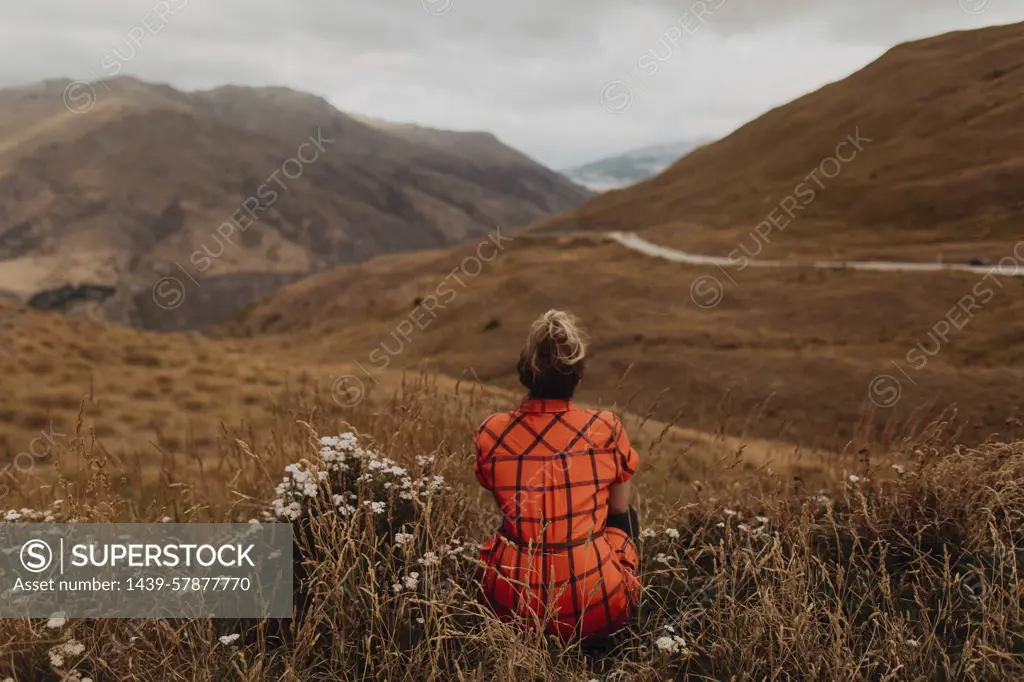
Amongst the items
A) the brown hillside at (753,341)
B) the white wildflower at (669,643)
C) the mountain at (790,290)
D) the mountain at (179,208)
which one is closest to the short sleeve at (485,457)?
the white wildflower at (669,643)

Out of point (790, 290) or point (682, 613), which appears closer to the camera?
point (682, 613)

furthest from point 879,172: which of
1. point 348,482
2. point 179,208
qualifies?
point 179,208

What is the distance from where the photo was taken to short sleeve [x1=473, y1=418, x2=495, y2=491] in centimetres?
309

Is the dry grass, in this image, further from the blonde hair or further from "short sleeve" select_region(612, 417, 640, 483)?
the blonde hair

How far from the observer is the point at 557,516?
2916 millimetres

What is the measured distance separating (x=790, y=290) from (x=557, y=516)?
80.9 feet

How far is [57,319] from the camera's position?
15.2 m

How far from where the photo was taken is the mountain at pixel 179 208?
10281cm

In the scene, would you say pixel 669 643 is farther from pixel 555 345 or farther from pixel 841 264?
pixel 841 264

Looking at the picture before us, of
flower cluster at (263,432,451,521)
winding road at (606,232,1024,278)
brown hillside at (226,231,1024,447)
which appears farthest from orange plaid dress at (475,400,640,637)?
winding road at (606,232,1024,278)

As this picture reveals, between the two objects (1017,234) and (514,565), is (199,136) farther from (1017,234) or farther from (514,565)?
(514,565)

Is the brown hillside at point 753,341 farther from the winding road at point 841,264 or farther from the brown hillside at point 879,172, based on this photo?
the brown hillside at point 879,172

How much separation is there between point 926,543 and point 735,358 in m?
15.7

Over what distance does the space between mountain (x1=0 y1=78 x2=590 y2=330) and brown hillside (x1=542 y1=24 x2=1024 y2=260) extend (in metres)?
60.1
